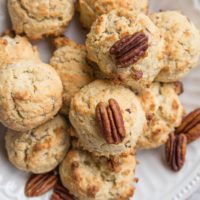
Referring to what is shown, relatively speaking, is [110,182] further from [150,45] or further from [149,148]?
[150,45]

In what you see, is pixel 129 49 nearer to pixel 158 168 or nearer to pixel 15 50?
pixel 15 50

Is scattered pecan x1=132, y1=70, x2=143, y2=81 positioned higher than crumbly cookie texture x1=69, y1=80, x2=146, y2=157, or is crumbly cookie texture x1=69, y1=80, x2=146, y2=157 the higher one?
scattered pecan x1=132, y1=70, x2=143, y2=81

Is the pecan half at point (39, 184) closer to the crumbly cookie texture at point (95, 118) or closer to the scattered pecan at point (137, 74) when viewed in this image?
the crumbly cookie texture at point (95, 118)

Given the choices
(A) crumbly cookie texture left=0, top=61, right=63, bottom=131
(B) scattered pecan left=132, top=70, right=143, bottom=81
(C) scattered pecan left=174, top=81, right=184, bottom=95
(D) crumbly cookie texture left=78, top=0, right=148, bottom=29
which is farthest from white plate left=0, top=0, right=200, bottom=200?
(B) scattered pecan left=132, top=70, right=143, bottom=81

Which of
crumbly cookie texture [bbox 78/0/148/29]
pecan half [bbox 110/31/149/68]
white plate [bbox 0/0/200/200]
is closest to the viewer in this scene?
pecan half [bbox 110/31/149/68]

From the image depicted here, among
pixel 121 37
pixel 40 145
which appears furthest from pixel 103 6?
pixel 40 145

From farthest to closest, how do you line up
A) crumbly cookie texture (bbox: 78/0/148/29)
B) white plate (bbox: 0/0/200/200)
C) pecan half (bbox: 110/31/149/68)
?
white plate (bbox: 0/0/200/200)
crumbly cookie texture (bbox: 78/0/148/29)
pecan half (bbox: 110/31/149/68)

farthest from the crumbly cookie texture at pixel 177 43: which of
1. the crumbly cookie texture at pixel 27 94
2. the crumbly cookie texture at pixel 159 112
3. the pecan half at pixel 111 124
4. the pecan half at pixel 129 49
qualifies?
Answer: the crumbly cookie texture at pixel 27 94

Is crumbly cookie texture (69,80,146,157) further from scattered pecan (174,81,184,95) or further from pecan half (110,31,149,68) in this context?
scattered pecan (174,81,184,95)
